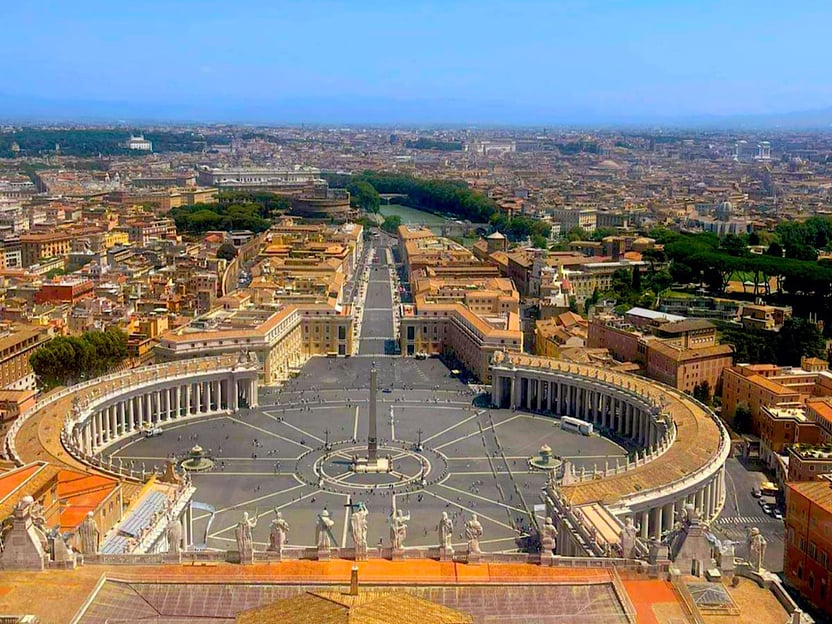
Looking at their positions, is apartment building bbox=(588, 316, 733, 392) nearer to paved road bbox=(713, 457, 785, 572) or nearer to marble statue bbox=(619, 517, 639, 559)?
paved road bbox=(713, 457, 785, 572)

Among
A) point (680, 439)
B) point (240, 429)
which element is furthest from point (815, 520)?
point (240, 429)

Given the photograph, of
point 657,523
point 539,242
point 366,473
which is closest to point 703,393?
point 657,523

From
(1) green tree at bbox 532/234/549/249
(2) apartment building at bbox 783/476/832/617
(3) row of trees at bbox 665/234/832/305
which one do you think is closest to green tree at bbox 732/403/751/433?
(2) apartment building at bbox 783/476/832/617

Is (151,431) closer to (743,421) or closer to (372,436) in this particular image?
(372,436)

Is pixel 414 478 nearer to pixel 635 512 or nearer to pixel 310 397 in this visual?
pixel 635 512

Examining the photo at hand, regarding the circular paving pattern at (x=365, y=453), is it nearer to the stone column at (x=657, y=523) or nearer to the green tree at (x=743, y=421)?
the stone column at (x=657, y=523)

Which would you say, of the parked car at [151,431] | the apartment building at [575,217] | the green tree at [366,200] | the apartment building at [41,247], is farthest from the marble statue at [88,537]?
the green tree at [366,200]
